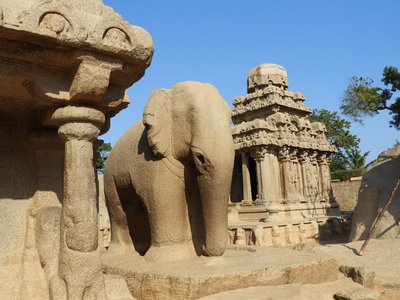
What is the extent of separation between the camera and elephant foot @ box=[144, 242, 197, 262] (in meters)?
3.85

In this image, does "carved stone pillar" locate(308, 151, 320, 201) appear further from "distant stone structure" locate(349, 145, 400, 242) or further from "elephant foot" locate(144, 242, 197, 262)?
"elephant foot" locate(144, 242, 197, 262)

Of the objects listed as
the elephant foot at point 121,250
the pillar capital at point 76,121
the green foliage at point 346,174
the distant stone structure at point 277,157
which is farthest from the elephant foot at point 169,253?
the green foliage at point 346,174

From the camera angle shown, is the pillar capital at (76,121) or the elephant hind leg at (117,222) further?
the elephant hind leg at (117,222)

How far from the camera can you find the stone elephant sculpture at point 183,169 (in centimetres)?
369

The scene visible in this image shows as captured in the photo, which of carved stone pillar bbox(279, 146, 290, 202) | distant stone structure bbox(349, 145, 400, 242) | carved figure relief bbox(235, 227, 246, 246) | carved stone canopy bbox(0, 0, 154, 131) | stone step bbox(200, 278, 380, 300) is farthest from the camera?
carved stone pillar bbox(279, 146, 290, 202)

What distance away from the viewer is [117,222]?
4.81 metres

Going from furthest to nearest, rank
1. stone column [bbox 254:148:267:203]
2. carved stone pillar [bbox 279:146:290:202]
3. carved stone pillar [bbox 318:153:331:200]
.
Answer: carved stone pillar [bbox 318:153:331:200], carved stone pillar [bbox 279:146:290:202], stone column [bbox 254:148:267:203]

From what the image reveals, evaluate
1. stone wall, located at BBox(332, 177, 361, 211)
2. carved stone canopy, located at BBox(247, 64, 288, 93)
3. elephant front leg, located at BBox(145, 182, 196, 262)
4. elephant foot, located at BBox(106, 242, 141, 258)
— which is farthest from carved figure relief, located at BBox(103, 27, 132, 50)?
stone wall, located at BBox(332, 177, 361, 211)

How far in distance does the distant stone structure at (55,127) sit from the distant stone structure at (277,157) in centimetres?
1202

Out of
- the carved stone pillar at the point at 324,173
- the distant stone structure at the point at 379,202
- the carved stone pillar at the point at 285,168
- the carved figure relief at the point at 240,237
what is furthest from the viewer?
the carved stone pillar at the point at 324,173

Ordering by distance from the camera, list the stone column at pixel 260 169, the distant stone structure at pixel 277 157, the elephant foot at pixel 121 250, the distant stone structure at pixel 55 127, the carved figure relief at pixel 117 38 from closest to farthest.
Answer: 1. the distant stone structure at pixel 55 127
2. the carved figure relief at pixel 117 38
3. the elephant foot at pixel 121 250
4. the distant stone structure at pixel 277 157
5. the stone column at pixel 260 169

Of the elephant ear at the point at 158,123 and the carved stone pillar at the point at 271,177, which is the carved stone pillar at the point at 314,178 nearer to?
the carved stone pillar at the point at 271,177

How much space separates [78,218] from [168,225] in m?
1.61

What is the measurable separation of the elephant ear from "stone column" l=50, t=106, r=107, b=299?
52.4 inches
